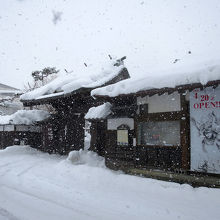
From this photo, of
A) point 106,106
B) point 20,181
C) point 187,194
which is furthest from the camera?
point 106,106

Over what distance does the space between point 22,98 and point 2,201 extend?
12.5 meters

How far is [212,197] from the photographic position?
5.85 metres

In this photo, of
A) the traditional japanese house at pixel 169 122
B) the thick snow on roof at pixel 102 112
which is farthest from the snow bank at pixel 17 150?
the traditional japanese house at pixel 169 122

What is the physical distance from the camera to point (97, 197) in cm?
601

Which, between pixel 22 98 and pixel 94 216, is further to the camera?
pixel 22 98

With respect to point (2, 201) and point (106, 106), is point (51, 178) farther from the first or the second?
point (106, 106)

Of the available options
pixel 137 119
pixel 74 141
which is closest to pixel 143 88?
pixel 137 119

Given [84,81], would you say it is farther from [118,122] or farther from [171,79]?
[171,79]

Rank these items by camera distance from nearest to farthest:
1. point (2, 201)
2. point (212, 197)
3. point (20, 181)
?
point (2, 201)
point (212, 197)
point (20, 181)

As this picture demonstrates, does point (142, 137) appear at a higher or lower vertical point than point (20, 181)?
higher

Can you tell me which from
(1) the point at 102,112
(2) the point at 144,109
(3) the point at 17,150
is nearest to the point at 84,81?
(1) the point at 102,112

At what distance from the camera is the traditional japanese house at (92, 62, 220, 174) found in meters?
7.06

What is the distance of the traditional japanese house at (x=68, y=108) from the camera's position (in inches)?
566

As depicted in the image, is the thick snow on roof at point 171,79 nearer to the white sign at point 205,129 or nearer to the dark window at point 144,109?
the white sign at point 205,129
